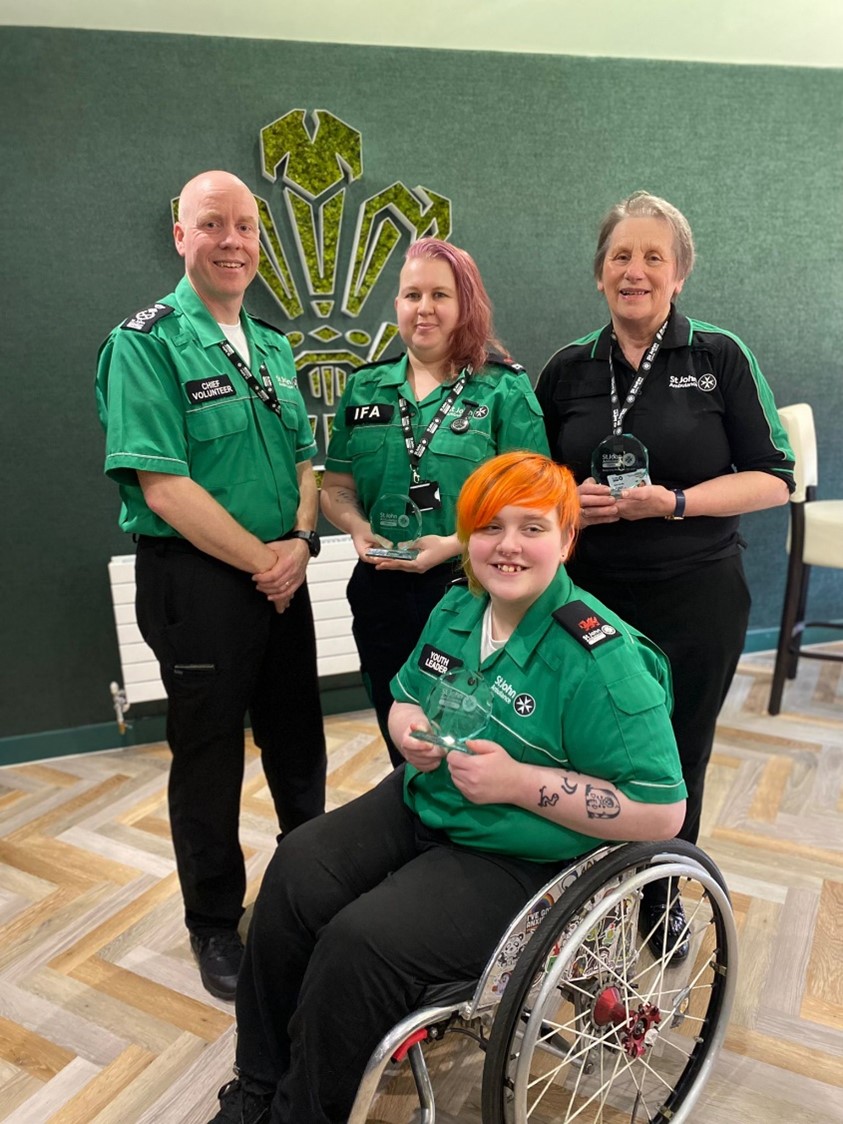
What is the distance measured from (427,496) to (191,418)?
496 mm

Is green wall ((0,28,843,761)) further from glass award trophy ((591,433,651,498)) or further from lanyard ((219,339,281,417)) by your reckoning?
glass award trophy ((591,433,651,498))

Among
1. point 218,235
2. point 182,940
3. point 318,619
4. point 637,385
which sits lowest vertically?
point 182,940

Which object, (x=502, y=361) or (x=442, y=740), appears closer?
(x=442, y=740)

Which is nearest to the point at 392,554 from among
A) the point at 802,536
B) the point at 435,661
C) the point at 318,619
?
the point at 435,661

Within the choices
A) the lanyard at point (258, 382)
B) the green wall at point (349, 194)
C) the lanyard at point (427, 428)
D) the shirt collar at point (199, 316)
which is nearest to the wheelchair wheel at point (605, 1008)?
the lanyard at point (427, 428)

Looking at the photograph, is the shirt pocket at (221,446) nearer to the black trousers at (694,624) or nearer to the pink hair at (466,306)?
the pink hair at (466,306)

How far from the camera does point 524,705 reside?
1250mm

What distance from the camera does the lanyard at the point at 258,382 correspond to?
1670mm

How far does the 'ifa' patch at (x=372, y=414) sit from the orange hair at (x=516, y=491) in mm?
523

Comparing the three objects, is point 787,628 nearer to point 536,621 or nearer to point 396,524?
point 396,524

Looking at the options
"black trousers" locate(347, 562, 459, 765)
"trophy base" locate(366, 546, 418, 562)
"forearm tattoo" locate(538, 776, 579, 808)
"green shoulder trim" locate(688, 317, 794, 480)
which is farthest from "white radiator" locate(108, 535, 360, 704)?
"forearm tattoo" locate(538, 776, 579, 808)

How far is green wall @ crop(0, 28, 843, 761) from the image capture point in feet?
8.63

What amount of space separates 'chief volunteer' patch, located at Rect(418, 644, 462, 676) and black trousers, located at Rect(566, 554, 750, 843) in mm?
515

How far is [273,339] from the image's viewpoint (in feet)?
6.12
